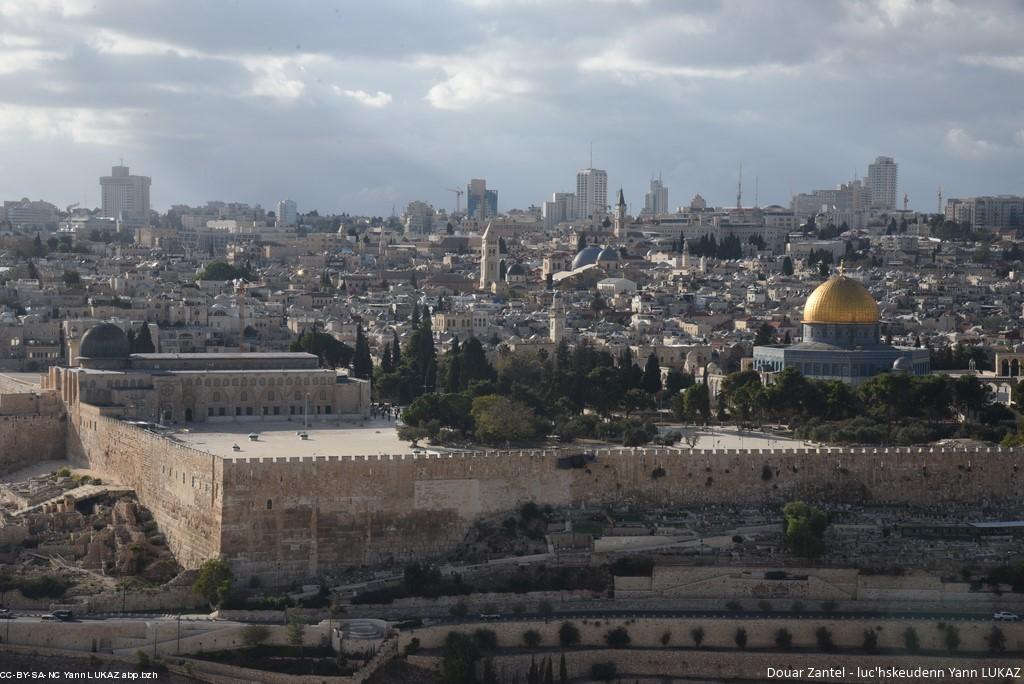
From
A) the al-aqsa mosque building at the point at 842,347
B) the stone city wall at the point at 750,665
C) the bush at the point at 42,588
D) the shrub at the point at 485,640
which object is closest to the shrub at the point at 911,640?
the stone city wall at the point at 750,665

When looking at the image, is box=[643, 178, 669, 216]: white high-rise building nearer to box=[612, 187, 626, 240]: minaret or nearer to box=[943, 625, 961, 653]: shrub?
box=[612, 187, 626, 240]: minaret

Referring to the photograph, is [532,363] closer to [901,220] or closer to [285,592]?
[285,592]

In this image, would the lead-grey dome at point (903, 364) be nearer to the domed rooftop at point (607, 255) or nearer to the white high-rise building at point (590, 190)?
the domed rooftop at point (607, 255)

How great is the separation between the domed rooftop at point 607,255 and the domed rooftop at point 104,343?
56508 millimetres

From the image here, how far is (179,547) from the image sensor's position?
37.6 m

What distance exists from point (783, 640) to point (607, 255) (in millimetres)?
72578

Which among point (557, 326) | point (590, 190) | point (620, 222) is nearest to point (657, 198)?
point (590, 190)

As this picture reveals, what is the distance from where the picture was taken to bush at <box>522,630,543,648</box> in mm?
33500

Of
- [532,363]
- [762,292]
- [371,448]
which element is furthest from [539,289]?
[371,448]

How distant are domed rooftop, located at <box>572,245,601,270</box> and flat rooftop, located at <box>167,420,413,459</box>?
59.6 m

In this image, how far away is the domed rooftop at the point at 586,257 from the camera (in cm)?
10595

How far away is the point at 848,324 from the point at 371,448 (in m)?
17.2

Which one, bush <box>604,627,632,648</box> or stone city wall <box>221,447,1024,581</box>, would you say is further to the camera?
stone city wall <box>221,447,1024,581</box>

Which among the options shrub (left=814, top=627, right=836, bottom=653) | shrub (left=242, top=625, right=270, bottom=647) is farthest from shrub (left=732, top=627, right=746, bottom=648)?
Answer: shrub (left=242, top=625, right=270, bottom=647)
